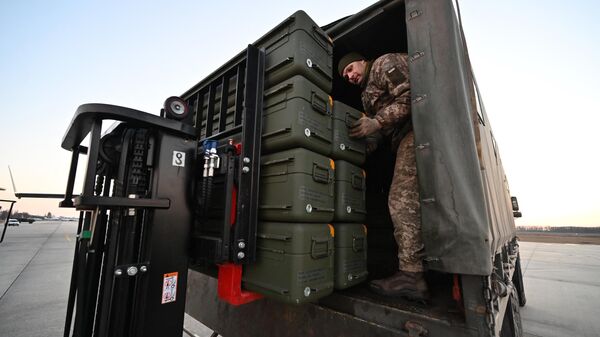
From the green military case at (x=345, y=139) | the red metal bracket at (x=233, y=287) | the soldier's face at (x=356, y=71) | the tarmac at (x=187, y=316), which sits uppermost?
the soldier's face at (x=356, y=71)

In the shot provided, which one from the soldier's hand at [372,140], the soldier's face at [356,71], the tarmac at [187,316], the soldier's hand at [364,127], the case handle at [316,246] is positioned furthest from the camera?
the tarmac at [187,316]

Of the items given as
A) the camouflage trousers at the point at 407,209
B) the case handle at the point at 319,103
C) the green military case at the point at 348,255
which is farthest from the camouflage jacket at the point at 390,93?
the green military case at the point at 348,255

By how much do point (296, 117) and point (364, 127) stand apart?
685mm

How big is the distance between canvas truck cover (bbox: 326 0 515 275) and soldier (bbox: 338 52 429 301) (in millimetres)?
267

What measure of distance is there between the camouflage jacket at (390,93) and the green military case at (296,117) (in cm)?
51

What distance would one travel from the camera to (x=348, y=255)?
6.50 ft

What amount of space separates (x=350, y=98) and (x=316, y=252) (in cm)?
241

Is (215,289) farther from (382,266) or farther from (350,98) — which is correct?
(350,98)

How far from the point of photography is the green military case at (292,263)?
1.55 metres

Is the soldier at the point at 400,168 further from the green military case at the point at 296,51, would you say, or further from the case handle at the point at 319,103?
the green military case at the point at 296,51

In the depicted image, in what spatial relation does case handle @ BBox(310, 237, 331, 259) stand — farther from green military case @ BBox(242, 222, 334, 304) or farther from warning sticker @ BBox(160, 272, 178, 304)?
warning sticker @ BBox(160, 272, 178, 304)

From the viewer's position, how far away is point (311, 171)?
68.0 inches

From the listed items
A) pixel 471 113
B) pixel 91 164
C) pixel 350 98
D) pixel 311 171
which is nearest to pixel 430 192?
pixel 471 113

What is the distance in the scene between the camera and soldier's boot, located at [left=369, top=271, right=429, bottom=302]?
1.78m
